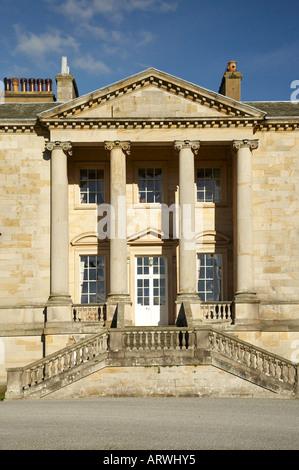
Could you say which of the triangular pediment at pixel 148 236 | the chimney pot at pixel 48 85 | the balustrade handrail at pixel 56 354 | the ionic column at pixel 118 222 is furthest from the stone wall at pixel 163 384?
the chimney pot at pixel 48 85

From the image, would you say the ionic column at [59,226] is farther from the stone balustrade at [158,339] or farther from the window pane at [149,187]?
the stone balustrade at [158,339]

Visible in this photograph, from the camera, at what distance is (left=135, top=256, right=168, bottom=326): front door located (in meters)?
27.6

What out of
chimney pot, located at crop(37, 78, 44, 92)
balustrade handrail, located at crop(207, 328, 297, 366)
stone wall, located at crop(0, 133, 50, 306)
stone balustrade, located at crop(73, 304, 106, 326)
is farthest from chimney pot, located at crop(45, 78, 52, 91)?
balustrade handrail, located at crop(207, 328, 297, 366)

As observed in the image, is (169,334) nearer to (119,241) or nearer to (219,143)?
(119,241)

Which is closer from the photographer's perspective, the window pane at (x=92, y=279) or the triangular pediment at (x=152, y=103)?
the triangular pediment at (x=152, y=103)

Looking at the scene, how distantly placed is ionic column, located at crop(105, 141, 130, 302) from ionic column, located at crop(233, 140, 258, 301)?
432 cm

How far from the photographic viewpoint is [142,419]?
15.0m

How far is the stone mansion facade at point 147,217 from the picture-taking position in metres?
25.5

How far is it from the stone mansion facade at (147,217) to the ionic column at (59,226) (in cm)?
4

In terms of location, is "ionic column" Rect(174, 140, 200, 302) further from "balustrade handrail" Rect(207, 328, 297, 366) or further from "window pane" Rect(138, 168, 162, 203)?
"balustrade handrail" Rect(207, 328, 297, 366)

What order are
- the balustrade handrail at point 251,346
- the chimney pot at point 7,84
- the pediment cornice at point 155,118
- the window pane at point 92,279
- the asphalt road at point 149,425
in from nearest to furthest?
the asphalt road at point 149,425
the balustrade handrail at point 251,346
the pediment cornice at point 155,118
the window pane at point 92,279
the chimney pot at point 7,84
